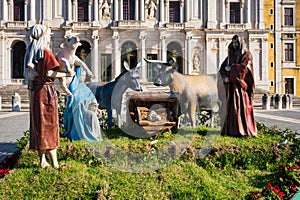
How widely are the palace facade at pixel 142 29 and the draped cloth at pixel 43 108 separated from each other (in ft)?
90.6

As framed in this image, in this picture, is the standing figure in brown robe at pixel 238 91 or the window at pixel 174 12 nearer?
the standing figure in brown robe at pixel 238 91

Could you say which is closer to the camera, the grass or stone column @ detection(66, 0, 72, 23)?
the grass

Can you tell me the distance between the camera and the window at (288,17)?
126ft

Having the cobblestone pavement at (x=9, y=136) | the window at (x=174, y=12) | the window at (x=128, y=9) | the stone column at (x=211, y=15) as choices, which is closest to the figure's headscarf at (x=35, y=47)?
the cobblestone pavement at (x=9, y=136)

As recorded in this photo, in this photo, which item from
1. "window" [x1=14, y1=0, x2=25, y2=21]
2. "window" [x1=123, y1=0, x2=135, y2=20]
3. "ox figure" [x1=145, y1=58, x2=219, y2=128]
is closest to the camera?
"ox figure" [x1=145, y1=58, x2=219, y2=128]

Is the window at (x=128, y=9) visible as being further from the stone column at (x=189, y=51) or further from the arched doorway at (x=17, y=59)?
the arched doorway at (x=17, y=59)

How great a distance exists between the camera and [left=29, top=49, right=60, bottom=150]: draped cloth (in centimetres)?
612

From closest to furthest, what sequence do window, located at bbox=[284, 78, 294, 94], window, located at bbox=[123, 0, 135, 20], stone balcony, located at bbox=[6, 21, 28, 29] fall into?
stone balcony, located at bbox=[6, 21, 28, 29] < window, located at bbox=[123, 0, 135, 20] < window, located at bbox=[284, 78, 294, 94]

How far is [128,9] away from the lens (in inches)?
1421

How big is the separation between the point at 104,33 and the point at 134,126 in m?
27.5

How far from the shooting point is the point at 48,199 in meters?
5.67

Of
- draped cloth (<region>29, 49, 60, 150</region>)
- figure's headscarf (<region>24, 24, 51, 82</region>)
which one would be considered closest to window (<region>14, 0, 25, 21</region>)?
figure's headscarf (<region>24, 24, 51, 82</region>)

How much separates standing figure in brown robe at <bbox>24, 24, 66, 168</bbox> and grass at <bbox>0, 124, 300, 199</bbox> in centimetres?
63

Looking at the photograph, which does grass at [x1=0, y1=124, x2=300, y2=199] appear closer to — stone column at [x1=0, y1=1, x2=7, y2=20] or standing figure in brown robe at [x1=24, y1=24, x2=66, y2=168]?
standing figure in brown robe at [x1=24, y1=24, x2=66, y2=168]
